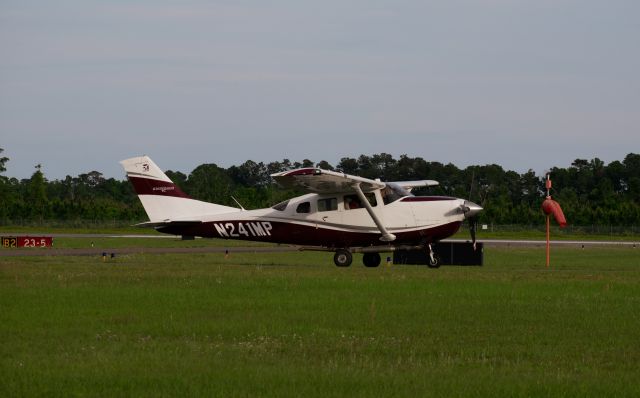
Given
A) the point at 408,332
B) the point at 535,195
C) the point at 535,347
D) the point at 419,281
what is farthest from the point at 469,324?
the point at 535,195

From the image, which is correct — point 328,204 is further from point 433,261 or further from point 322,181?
point 433,261

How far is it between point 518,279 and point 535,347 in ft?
37.8

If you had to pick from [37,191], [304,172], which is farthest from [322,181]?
[37,191]

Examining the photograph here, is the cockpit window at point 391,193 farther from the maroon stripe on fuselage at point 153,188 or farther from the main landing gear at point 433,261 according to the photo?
the maroon stripe on fuselage at point 153,188

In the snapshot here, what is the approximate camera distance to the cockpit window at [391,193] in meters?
31.0

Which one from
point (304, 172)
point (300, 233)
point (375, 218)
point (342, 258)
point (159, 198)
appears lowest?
point (342, 258)

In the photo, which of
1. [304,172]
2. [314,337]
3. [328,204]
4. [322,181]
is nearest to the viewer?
[314,337]

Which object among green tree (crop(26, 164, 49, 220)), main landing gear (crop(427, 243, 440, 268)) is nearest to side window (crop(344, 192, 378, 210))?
main landing gear (crop(427, 243, 440, 268))

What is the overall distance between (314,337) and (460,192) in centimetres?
8832

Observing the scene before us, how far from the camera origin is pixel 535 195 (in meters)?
117

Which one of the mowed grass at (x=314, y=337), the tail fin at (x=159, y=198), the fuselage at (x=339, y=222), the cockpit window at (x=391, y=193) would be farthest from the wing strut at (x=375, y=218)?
the mowed grass at (x=314, y=337)

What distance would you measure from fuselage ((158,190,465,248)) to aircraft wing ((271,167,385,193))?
0.37 metres

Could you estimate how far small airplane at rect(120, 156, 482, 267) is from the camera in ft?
99.9

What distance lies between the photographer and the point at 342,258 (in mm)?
31453
